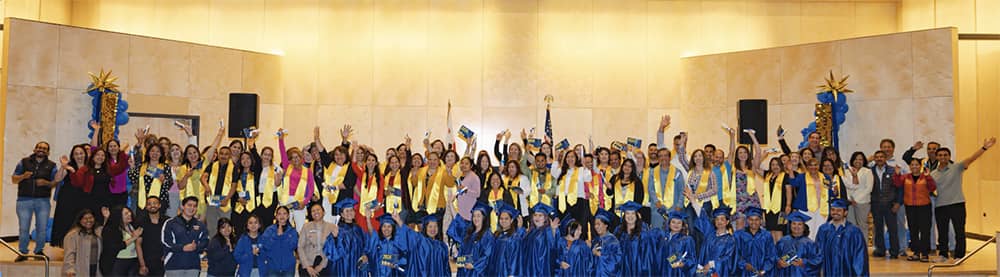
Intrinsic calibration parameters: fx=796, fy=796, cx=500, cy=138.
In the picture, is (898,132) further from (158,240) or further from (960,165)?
(158,240)

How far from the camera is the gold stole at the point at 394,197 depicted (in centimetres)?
933

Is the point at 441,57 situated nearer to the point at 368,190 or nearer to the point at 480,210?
the point at 368,190

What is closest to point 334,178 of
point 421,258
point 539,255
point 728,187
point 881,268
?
point 421,258

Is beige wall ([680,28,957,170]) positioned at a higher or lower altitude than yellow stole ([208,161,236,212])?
higher

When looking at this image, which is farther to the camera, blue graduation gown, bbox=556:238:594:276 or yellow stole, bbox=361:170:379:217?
yellow stole, bbox=361:170:379:217

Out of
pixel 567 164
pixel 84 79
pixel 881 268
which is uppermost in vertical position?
pixel 84 79

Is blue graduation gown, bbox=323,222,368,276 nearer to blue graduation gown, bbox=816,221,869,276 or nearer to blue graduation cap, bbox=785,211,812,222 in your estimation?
blue graduation cap, bbox=785,211,812,222

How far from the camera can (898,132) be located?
1256cm

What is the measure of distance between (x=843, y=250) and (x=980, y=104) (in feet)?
20.9

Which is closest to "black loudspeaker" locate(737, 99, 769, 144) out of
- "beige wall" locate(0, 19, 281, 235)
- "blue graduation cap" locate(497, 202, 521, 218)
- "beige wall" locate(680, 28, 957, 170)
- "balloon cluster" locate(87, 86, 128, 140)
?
"beige wall" locate(680, 28, 957, 170)

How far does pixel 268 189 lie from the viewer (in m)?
9.27

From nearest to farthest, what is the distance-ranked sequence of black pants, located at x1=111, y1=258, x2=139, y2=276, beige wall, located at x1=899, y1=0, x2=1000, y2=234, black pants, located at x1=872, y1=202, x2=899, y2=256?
black pants, located at x1=111, y1=258, x2=139, y2=276 < black pants, located at x1=872, y1=202, x2=899, y2=256 < beige wall, located at x1=899, y1=0, x2=1000, y2=234

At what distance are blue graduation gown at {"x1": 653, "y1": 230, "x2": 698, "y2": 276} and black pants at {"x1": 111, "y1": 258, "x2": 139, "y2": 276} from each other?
546cm

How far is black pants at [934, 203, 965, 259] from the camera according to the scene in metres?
9.89
